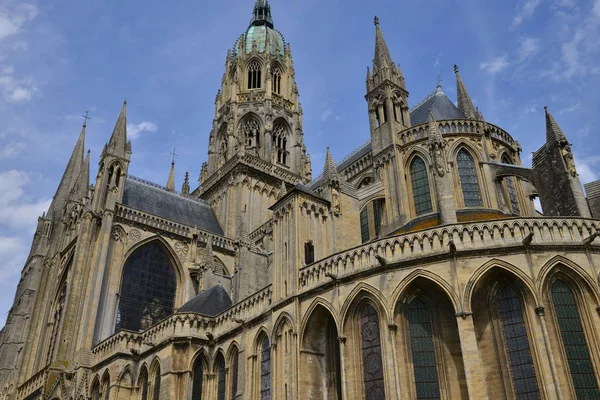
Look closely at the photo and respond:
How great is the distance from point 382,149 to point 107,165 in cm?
1556

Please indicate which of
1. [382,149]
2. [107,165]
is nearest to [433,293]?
[382,149]

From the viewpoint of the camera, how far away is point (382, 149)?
944 inches

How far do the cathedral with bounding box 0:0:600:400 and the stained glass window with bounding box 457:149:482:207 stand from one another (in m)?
0.06

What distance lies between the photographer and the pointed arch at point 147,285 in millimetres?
28078

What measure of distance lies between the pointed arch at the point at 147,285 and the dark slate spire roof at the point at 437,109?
15.3 metres

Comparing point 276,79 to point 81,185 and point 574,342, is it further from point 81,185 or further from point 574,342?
point 574,342

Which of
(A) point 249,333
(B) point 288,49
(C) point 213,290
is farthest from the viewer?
(B) point 288,49

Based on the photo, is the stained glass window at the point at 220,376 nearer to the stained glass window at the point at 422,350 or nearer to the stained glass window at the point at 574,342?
the stained glass window at the point at 422,350

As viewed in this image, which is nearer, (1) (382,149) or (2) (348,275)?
(2) (348,275)

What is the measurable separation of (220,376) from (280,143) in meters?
23.9

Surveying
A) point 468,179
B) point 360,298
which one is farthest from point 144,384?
point 468,179

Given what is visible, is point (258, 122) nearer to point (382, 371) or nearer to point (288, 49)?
point (288, 49)

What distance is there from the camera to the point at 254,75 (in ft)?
143

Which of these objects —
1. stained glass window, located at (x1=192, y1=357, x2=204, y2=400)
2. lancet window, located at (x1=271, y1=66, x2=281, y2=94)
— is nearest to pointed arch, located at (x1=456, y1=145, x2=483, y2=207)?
stained glass window, located at (x1=192, y1=357, x2=204, y2=400)
